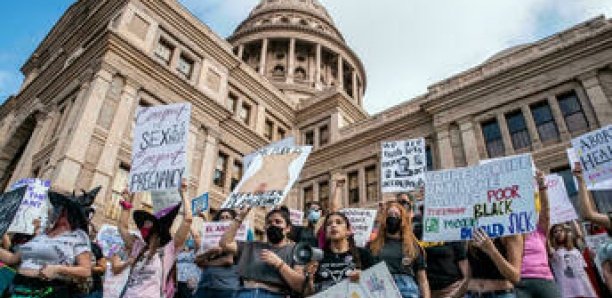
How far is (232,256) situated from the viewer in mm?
5055

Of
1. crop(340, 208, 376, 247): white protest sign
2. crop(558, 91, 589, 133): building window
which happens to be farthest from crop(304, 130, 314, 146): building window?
crop(340, 208, 376, 247): white protest sign

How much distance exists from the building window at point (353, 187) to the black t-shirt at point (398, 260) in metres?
16.7

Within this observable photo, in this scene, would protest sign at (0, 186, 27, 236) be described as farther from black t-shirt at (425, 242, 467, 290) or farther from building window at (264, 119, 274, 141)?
building window at (264, 119, 274, 141)

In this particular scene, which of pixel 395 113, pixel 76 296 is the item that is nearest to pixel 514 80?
pixel 395 113

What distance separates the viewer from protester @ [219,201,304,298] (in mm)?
3965

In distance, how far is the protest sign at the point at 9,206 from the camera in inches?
208

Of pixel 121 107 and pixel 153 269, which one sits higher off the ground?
pixel 121 107

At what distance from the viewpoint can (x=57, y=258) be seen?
12.5ft

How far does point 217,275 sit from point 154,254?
917 millimetres

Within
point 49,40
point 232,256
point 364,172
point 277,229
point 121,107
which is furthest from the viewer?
point 49,40

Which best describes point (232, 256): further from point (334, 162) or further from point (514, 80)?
point (334, 162)

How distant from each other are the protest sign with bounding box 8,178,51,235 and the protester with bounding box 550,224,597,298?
29.2ft

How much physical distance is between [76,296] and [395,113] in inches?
754

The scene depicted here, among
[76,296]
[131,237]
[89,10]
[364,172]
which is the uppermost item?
[89,10]
